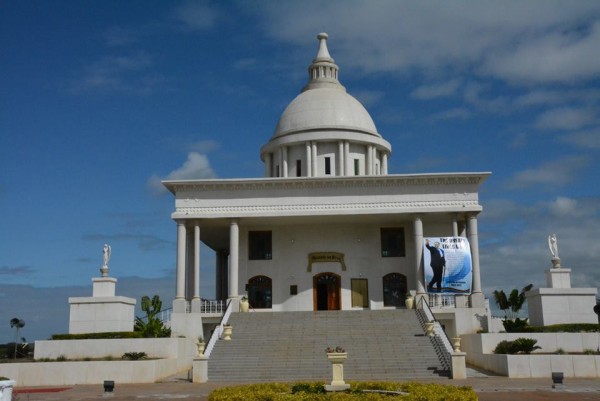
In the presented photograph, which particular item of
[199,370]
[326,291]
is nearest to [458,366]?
[199,370]

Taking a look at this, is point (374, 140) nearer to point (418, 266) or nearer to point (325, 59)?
point (325, 59)

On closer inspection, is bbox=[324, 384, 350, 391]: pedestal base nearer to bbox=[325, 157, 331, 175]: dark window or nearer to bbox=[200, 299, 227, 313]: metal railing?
bbox=[200, 299, 227, 313]: metal railing

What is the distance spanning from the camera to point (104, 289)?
36.5 meters

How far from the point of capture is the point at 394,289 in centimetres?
4141

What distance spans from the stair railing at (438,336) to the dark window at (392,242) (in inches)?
203

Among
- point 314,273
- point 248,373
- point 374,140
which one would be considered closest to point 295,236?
point 314,273

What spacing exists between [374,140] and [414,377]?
79.1ft

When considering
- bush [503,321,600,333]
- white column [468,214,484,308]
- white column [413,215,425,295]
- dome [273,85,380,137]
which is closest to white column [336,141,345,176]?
dome [273,85,380,137]

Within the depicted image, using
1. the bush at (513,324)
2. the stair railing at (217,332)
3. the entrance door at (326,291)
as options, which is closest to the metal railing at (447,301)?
the bush at (513,324)

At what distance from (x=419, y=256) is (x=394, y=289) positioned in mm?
3844

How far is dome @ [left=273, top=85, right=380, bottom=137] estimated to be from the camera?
47.4 m

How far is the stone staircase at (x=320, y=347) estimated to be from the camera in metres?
27.4

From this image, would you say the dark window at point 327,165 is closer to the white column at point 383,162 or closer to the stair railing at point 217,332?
the white column at point 383,162

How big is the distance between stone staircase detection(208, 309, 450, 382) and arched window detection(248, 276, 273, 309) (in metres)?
5.22
